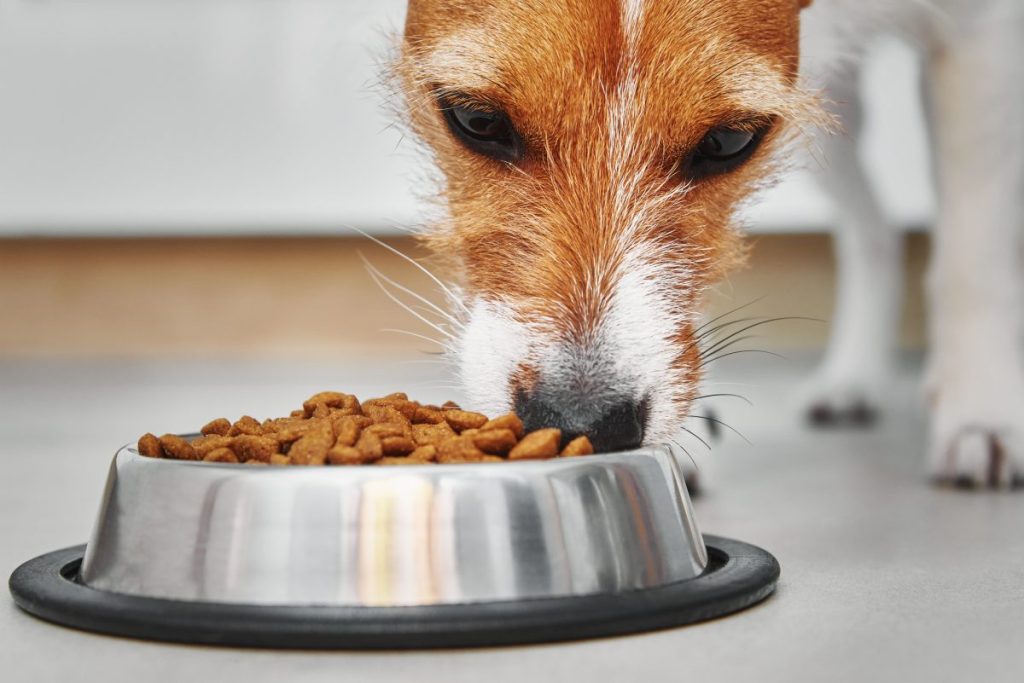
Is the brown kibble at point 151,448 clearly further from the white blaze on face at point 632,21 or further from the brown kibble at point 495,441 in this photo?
the white blaze on face at point 632,21

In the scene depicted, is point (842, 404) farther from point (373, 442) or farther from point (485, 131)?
point (373, 442)

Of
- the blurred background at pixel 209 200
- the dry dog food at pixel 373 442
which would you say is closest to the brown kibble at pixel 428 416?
the dry dog food at pixel 373 442

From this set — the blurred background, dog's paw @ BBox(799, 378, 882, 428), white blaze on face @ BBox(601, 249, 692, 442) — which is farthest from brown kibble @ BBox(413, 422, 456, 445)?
the blurred background

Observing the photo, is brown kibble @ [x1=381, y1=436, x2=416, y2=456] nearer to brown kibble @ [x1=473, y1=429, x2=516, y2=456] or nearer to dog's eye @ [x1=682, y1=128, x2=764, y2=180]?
brown kibble @ [x1=473, y1=429, x2=516, y2=456]

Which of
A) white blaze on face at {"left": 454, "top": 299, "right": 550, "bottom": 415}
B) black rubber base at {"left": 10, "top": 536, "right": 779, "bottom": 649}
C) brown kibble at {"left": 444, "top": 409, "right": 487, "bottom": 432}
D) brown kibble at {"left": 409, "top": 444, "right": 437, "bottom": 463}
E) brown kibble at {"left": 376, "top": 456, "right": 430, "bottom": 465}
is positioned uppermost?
white blaze on face at {"left": 454, "top": 299, "right": 550, "bottom": 415}

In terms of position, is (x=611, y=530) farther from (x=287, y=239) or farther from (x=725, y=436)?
(x=287, y=239)

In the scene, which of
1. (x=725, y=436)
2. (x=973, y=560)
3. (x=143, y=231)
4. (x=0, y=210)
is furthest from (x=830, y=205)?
(x=0, y=210)
